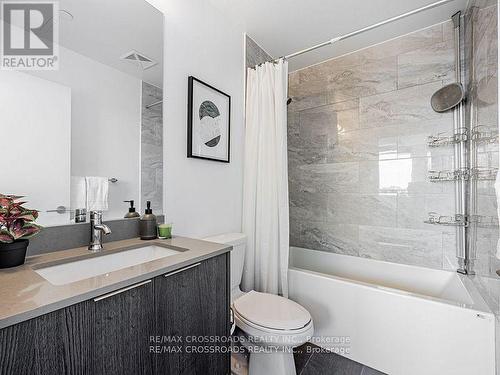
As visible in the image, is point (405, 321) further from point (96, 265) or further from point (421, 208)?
point (96, 265)

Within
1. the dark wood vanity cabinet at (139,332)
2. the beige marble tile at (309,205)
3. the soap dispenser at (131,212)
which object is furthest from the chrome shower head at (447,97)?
the soap dispenser at (131,212)

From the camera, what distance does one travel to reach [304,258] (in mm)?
2674

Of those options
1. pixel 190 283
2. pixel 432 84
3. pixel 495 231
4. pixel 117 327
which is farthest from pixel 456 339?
pixel 432 84

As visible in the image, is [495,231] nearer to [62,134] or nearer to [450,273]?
[450,273]

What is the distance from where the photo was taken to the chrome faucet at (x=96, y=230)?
1.08m

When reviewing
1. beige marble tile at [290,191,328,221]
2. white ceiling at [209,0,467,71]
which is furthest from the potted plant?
beige marble tile at [290,191,328,221]

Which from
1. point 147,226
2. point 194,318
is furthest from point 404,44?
point 194,318

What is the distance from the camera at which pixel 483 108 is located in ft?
5.11

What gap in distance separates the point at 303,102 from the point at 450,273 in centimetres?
210

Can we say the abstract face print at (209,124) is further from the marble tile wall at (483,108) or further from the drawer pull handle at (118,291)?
the marble tile wall at (483,108)

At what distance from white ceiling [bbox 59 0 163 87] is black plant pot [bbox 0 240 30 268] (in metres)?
0.83

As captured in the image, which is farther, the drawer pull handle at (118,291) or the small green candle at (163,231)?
the small green candle at (163,231)

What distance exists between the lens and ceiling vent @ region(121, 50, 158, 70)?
1.28 meters

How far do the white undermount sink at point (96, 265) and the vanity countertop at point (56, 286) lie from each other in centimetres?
2
